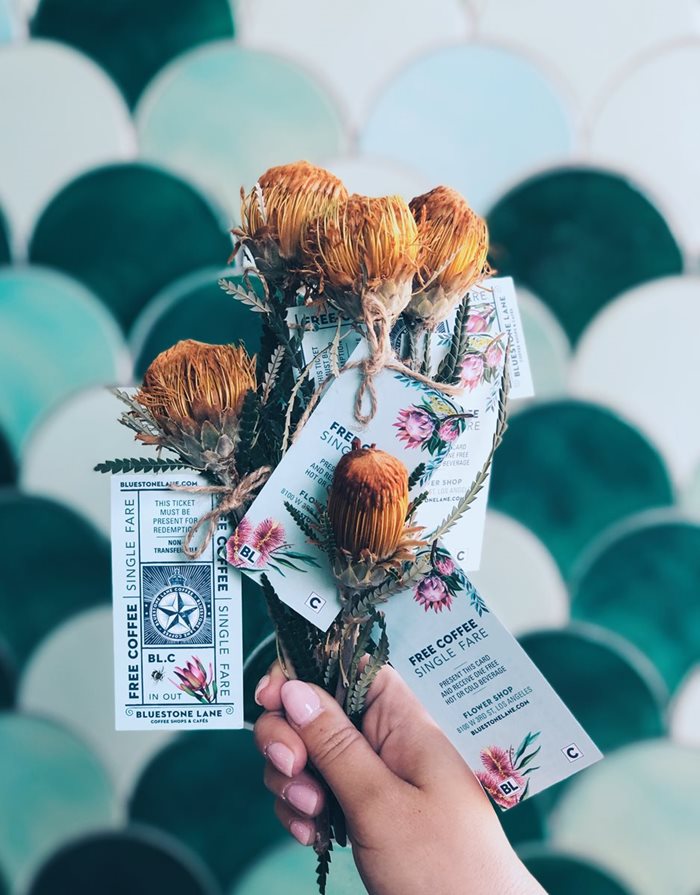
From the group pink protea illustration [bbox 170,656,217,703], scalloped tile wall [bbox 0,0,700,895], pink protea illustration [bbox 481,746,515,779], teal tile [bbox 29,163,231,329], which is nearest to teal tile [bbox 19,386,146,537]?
scalloped tile wall [bbox 0,0,700,895]

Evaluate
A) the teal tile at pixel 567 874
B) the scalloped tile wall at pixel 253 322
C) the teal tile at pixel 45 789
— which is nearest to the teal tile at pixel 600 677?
the scalloped tile wall at pixel 253 322

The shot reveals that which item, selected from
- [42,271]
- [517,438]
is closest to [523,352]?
[517,438]

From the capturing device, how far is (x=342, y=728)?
586 mm

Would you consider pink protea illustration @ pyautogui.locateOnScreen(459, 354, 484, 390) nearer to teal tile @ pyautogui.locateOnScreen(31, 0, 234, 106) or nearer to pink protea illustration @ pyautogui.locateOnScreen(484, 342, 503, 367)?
pink protea illustration @ pyautogui.locateOnScreen(484, 342, 503, 367)

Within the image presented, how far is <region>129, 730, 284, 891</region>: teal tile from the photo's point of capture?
41.1 inches

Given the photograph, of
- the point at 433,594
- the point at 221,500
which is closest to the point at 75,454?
the point at 221,500

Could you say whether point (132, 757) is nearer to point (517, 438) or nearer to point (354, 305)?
point (517, 438)

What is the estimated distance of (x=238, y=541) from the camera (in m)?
0.56

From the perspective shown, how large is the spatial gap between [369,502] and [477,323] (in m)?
0.18

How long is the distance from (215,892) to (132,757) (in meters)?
0.22

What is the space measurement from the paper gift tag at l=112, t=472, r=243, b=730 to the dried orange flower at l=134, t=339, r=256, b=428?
0.19 ft

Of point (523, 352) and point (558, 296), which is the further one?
point (558, 296)

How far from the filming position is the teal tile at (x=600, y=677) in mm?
1049

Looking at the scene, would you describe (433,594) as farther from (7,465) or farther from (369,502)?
(7,465)
